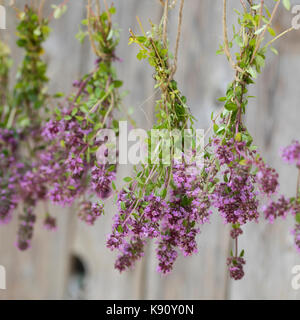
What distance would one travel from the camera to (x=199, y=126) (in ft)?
3.93

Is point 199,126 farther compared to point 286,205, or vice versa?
point 199,126

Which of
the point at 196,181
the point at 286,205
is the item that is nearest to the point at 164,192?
the point at 196,181

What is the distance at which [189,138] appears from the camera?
2.69 ft

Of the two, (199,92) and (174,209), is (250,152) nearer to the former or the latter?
(174,209)

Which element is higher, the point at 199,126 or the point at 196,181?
the point at 199,126

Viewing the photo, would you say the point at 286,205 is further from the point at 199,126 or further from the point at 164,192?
the point at 199,126

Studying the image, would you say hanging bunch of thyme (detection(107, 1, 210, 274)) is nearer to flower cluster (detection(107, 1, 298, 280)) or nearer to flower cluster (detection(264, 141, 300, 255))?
flower cluster (detection(107, 1, 298, 280))

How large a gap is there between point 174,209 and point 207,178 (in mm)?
86

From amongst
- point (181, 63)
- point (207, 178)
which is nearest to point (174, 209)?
point (207, 178)

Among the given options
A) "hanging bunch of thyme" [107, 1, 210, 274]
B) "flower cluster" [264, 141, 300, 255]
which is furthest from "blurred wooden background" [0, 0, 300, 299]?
"flower cluster" [264, 141, 300, 255]

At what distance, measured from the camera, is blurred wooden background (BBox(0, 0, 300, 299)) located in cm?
108

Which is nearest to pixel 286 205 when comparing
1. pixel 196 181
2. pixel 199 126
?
pixel 196 181

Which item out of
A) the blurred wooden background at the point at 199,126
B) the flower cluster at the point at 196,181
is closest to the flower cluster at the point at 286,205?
the flower cluster at the point at 196,181

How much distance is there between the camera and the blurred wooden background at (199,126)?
3.54ft
